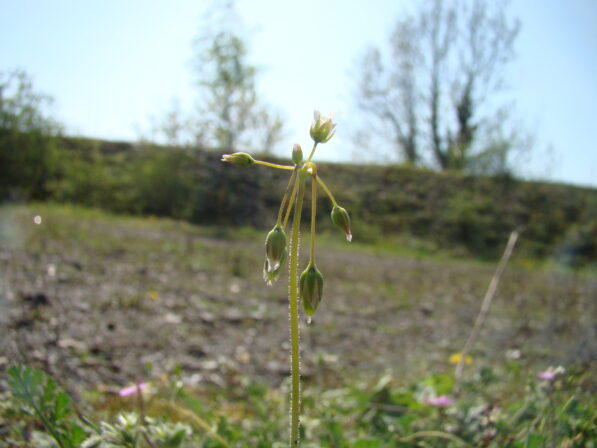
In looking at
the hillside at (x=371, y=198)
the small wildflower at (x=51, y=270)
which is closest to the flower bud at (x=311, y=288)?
the small wildflower at (x=51, y=270)

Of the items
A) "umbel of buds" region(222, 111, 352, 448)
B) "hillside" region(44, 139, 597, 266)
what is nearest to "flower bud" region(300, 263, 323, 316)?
"umbel of buds" region(222, 111, 352, 448)

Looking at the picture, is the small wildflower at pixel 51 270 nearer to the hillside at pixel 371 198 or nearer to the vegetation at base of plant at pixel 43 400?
the vegetation at base of plant at pixel 43 400

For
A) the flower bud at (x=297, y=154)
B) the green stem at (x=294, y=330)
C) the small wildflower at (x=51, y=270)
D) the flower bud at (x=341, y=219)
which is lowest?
the small wildflower at (x=51, y=270)

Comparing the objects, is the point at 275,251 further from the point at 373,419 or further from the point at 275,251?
the point at 373,419

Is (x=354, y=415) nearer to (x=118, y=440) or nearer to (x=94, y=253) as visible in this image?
(x=118, y=440)

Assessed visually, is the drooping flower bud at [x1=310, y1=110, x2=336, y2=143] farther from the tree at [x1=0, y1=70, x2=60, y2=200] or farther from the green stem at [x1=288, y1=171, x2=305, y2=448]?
the tree at [x1=0, y1=70, x2=60, y2=200]

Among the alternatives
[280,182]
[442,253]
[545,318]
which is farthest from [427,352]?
[280,182]
